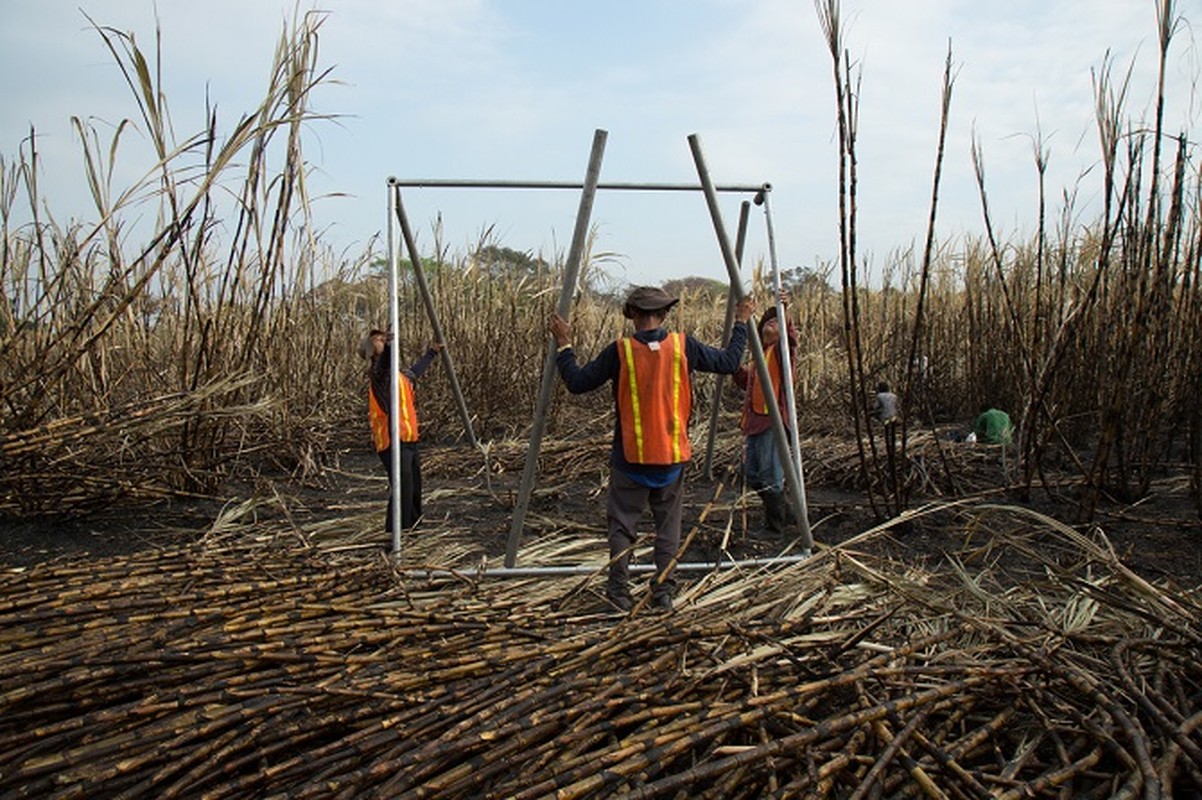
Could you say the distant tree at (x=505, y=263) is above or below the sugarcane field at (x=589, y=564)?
above

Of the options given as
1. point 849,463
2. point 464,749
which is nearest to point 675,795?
point 464,749

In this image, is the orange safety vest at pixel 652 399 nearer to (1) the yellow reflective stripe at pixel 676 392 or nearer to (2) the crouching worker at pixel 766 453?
(1) the yellow reflective stripe at pixel 676 392

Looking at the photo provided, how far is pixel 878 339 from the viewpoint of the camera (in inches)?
327

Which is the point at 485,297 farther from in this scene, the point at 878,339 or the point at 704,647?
the point at 704,647

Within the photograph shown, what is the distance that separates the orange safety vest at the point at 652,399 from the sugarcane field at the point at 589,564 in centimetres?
1

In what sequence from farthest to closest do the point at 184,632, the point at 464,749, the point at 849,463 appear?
the point at 849,463 → the point at 184,632 → the point at 464,749

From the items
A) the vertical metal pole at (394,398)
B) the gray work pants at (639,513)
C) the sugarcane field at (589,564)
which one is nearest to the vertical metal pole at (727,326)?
the sugarcane field at (589,564)

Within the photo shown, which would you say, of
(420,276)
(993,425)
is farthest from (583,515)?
(993,425)

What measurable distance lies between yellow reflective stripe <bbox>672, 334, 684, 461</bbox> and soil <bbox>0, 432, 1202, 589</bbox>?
0.76 ft

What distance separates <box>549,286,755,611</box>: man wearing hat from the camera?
10.0ft

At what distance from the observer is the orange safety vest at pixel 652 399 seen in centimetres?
306

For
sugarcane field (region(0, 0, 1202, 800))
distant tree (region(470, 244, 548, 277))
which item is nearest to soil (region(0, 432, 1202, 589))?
sugarcane field (region(0, 0, 1202, 800))

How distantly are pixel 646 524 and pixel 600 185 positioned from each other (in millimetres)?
1958

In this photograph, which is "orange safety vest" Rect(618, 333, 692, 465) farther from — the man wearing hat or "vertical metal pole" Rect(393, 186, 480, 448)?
"vertical metal pole" Rect(393, 186, 480, 448)
